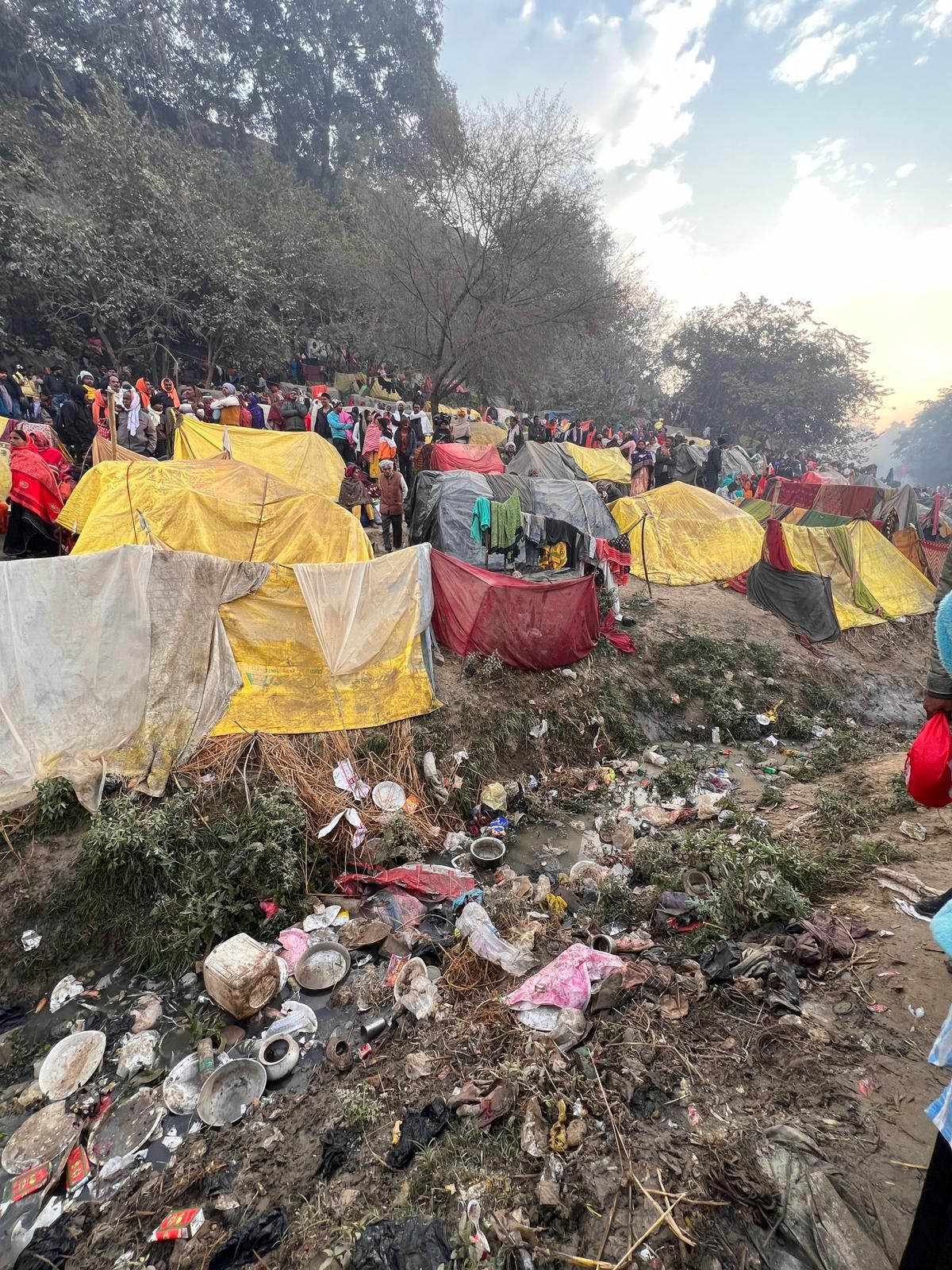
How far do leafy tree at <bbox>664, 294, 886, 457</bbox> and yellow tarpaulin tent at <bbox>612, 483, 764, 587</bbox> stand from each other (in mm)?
22585

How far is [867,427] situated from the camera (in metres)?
34.6

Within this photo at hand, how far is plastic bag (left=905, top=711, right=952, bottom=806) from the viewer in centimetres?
212

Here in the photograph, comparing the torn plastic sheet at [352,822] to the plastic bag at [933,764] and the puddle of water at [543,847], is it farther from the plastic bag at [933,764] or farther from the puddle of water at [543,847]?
the plastic bag at [933,764]

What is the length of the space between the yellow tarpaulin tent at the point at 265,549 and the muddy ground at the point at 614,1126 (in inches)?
77.9

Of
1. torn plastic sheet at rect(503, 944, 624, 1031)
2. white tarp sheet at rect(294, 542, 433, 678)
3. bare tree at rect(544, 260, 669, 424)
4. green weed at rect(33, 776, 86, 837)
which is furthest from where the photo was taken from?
bare tree at rect(544, 260, 669, 424)

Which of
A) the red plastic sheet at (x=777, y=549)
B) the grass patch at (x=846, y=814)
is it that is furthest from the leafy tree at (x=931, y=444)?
the grass patch at (x=846, y=814)

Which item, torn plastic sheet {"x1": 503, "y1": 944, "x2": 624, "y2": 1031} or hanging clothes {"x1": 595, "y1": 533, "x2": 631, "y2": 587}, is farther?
hanging clothes {"x1": 595, "y1": 533, "x2": 631, "y2": 587}

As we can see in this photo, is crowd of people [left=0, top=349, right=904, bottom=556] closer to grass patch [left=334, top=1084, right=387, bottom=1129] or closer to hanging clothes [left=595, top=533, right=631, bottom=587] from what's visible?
hanging clothes [left=595, top=533, right=631, bottom=587]

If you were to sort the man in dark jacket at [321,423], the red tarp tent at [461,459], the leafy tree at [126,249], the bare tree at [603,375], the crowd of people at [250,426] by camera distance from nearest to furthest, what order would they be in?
1. the crowd of people at [250,426]
2. the red tarp tent at [461,459]
3. the man in dark jacket at [321,423]
4. the leafy tree at [126,249]
5. the bare tree at [603,375]

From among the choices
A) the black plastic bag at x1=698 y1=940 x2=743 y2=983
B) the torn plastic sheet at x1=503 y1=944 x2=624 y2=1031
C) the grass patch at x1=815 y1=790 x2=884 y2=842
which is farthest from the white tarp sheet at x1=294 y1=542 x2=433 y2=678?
the grass patch at x1=815 y1=790 x2=884 y2=842

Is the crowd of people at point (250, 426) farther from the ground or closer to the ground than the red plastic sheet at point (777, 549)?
farther from the ground

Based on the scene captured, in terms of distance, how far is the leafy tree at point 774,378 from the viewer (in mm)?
29234

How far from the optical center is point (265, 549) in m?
6.43

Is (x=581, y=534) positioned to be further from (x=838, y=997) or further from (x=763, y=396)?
(x=763, y=396)
